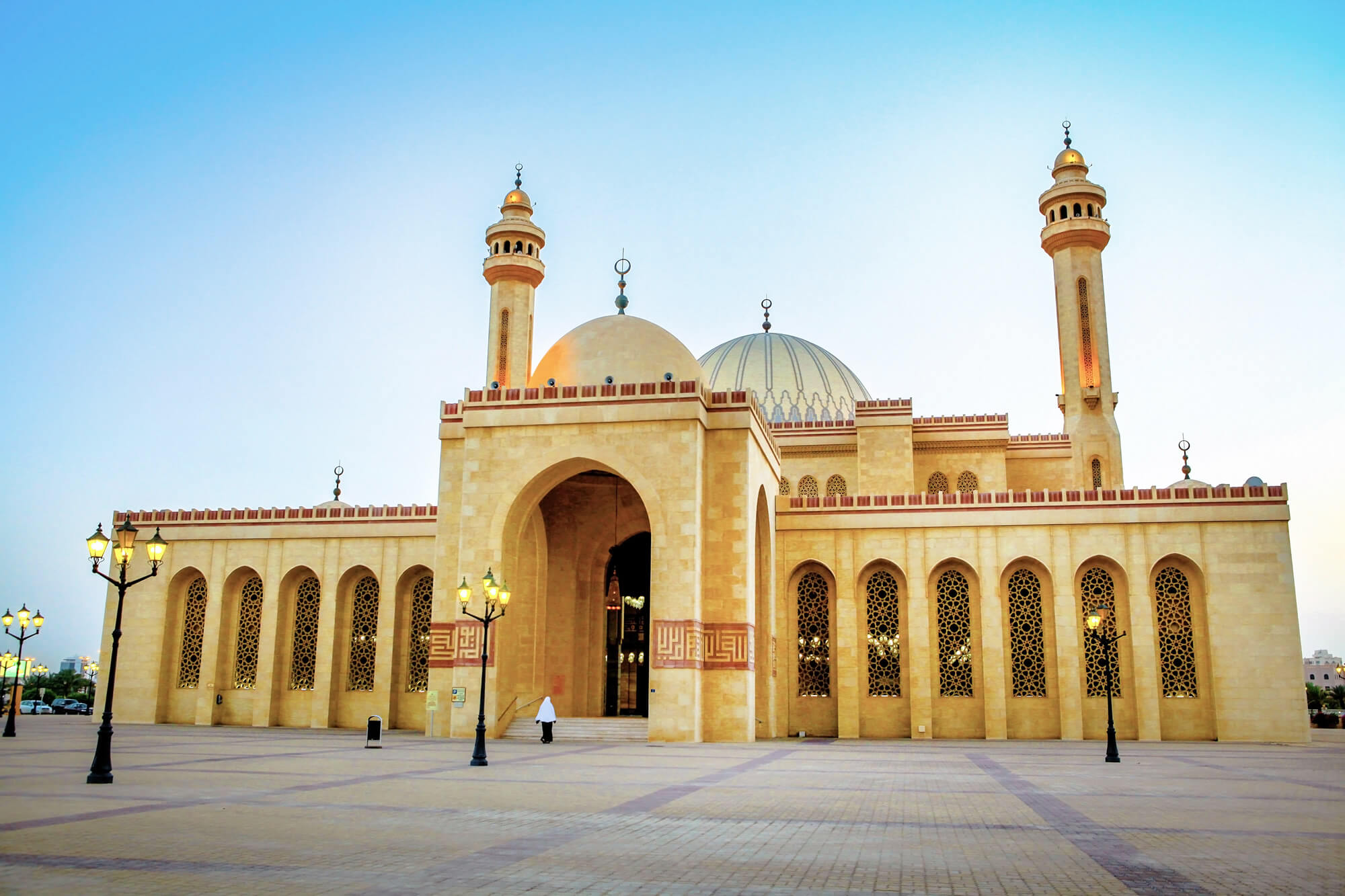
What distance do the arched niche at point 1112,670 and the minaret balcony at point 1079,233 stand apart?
9.75 meters

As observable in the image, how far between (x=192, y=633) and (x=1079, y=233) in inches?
1013

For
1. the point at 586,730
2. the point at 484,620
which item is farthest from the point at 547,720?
the point at 484,620

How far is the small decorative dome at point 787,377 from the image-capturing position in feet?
119

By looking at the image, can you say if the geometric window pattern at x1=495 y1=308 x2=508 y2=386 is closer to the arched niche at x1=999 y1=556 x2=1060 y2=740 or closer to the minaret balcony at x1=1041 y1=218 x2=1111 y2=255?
the arched niche at x1=999 y1=556 x2=1060 y2=740

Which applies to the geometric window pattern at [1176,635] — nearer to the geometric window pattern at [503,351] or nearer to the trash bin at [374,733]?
the trash bin at [374,733]

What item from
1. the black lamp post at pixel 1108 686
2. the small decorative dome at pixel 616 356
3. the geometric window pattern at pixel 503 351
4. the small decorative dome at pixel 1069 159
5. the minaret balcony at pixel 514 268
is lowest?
the black lamp post at pixel 1108 686

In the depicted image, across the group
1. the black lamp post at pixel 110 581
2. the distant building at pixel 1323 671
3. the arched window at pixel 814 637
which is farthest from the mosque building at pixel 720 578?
the distant building at pixel 1323 671

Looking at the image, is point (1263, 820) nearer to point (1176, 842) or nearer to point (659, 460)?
point (1176, 842)

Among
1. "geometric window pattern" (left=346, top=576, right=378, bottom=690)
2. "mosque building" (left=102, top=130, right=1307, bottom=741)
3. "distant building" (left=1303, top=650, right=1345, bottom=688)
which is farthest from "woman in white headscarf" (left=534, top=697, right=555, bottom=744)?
"distant building" (left=1303, top=650, right=1345, bottom=688)

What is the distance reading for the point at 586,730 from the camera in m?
21.5

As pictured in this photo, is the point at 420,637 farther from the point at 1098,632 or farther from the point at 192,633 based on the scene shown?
the point at 1098,632

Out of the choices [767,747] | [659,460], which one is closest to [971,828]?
[767,747]

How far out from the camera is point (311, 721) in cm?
2655

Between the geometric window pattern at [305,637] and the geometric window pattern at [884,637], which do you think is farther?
the geometric window pattern at [305,637]
